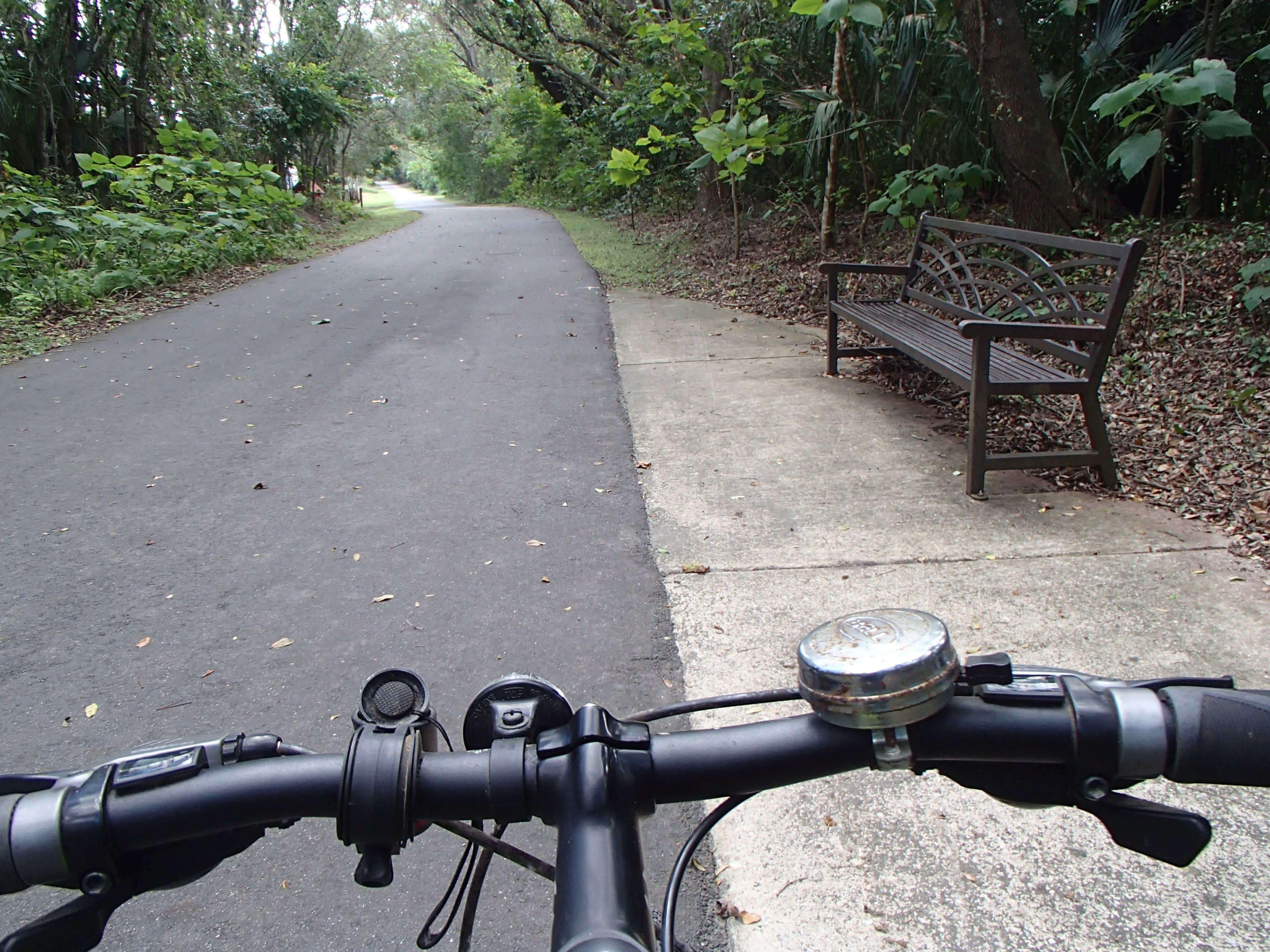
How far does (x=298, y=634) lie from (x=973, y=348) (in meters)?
3.32

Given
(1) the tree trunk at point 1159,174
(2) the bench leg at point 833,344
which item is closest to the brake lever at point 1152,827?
(2) the bench leg at point 833,344

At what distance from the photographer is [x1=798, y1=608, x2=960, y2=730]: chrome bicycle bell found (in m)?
0.80

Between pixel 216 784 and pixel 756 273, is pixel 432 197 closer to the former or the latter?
pixel 756 273

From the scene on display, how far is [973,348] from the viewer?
444cm

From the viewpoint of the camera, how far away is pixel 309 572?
157 inches

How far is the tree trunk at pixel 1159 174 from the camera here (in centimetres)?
708

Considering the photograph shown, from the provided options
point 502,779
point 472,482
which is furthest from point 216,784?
point 472,482


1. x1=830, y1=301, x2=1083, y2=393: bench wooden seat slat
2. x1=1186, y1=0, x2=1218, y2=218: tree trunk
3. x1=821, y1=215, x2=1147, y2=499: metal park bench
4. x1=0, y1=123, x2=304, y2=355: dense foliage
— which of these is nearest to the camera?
x1=821, y1=215, x2=1147, y2=499: metal park bench

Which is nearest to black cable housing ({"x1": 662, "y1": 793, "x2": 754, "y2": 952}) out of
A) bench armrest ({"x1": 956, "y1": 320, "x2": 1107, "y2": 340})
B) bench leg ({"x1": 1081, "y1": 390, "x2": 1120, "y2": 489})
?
bench armrest ({"x1": 956, "y1": 320, "x2": 1107, "y2": 340})

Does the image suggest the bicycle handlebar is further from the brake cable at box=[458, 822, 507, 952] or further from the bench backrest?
the bench backrest

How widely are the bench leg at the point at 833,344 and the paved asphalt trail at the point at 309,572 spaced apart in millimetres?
1668

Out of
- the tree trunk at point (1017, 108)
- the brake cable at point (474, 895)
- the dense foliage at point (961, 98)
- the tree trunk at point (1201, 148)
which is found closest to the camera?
the brake cable at point (474, 895)

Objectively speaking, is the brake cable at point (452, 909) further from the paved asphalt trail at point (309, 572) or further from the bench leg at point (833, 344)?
the bench leg at point (833, 344)

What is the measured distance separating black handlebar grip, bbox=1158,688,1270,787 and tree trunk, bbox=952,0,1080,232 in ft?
25.9
